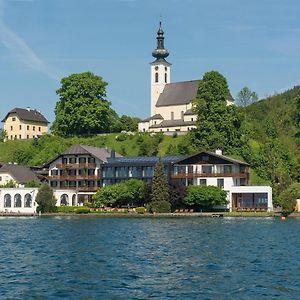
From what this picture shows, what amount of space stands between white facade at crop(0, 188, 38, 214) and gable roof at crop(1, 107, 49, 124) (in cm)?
3824

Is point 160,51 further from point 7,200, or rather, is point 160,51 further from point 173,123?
point 7,200

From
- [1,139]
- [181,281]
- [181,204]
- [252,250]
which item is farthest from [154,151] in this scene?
[181,281]

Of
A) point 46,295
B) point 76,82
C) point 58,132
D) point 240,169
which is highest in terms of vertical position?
point 76,82

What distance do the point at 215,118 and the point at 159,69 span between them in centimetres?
3816

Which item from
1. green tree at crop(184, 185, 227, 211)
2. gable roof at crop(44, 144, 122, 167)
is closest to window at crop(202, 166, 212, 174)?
green tree at crop(184, 185, 227, 211)

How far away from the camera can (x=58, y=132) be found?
427 ft

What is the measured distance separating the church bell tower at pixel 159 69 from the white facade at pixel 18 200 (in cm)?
4486

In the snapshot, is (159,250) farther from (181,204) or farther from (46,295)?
(181,204)

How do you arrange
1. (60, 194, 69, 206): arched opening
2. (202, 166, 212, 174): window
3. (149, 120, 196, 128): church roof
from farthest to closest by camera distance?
(149, 120, 196, 128): church roof
(60, 194, 69, 206): arched opening
(202, 166, 212, 174): window

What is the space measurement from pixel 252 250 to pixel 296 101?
73.9 m

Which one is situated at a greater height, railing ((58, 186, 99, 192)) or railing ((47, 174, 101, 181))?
railing ((47, 174, 101, 181))

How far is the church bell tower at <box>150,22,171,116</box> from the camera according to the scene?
14357cm

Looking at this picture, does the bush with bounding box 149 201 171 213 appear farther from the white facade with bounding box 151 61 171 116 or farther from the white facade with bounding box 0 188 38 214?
the white facade with bounding box 151 61 171 116

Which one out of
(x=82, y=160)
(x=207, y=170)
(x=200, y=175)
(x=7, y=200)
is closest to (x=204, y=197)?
(x=200, y=175)
